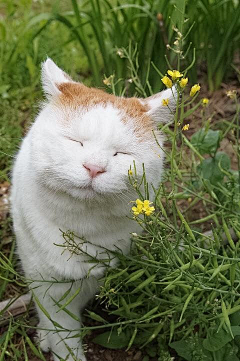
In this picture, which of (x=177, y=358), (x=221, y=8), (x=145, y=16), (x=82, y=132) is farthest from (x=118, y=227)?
(x=221, y=8)

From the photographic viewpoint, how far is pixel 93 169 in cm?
143

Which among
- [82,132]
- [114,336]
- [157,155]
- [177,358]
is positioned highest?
[82,132]

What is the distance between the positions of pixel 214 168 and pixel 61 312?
0.75 meters

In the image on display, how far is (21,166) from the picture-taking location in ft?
5.92

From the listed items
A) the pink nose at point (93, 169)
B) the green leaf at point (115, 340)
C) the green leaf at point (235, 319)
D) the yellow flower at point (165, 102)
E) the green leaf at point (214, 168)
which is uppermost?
the yellow flower at point (165, 102)

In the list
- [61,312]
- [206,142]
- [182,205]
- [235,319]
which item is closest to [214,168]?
[206,142]

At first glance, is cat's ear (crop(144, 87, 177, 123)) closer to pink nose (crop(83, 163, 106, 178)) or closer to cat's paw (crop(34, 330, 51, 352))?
pink nose (crop(83, 163, 106, 178))

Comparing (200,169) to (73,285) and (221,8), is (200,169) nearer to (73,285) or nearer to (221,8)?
(73,285)

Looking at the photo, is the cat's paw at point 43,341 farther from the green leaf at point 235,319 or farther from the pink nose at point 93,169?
the pink nose at point 93,169

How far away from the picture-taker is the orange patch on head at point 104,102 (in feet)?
5.14

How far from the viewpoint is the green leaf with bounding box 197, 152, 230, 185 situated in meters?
2.21

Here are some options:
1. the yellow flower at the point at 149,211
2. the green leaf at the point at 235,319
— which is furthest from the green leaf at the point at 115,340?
the yellow flower at the point at 149,211

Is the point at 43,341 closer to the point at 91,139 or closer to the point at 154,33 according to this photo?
the point at 91,139

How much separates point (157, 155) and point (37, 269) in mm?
517
